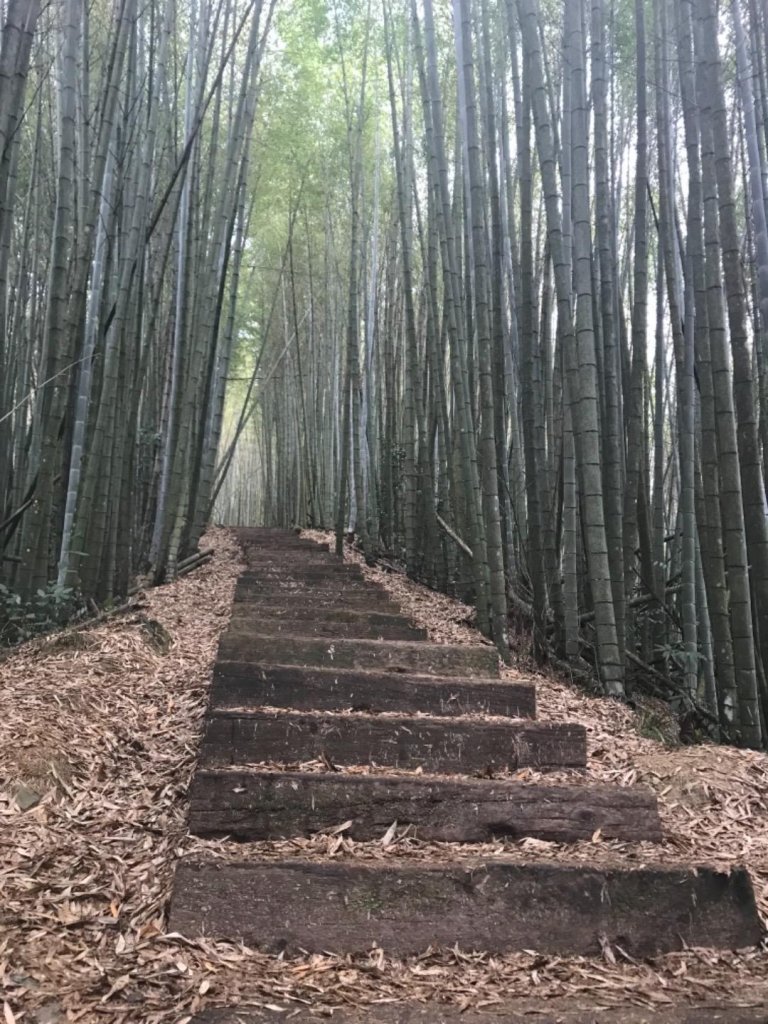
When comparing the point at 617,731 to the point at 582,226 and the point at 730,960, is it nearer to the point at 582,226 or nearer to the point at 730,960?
the point at 730,960

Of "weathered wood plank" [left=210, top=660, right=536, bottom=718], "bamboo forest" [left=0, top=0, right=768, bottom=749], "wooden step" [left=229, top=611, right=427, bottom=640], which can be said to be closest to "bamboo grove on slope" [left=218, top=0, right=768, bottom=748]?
"bamboo forest" [left=0, top=0, right=768, bottom=749]

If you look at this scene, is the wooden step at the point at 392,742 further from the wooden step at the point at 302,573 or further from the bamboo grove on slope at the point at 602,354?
the wooden step at the point at 302,573

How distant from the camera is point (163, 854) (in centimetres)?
173

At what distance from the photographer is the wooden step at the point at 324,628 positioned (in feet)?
10.4

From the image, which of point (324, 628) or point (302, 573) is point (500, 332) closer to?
point (324, 628)

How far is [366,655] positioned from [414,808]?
0.91 meters

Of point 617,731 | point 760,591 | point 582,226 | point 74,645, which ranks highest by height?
point 582,226

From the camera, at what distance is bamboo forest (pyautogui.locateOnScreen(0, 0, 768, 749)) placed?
8.82 ft

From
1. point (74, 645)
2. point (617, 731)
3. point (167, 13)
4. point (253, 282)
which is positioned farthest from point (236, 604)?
point (253, 282)

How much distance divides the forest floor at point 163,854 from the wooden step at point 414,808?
46mm

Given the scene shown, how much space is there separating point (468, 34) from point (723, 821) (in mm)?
3053

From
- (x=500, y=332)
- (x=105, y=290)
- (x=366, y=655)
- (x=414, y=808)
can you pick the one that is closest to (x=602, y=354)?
(x=500, y=332)

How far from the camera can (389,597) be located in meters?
4.39

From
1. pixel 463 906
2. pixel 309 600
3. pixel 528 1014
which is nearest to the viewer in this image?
pixel 528 1014
